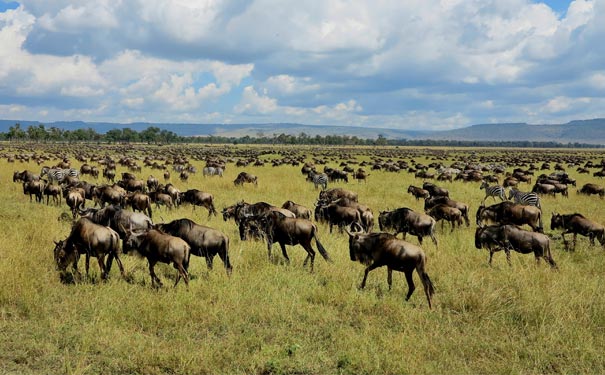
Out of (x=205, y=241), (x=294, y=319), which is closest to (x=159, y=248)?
(x=205, y=241)

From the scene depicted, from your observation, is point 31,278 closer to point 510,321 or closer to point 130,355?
point 130,355

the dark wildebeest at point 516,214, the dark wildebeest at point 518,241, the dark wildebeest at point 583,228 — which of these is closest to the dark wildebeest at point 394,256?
the dark wildebeest at point 518,241

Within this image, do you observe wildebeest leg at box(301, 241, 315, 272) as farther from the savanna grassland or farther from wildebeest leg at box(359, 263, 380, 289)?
wildebeest leg at box(359, 263, 380, 289)

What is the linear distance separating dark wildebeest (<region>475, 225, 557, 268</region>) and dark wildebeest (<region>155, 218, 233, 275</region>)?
22.3ft

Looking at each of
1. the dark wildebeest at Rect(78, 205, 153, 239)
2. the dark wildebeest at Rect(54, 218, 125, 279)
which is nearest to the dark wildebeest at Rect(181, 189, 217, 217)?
the dark wildebeest at Rect(78, 205, 153, 239)

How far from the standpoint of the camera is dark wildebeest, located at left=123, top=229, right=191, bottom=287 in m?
8.47

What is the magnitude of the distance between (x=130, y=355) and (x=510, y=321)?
6288 millimetres

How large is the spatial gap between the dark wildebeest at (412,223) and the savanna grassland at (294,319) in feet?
7.28

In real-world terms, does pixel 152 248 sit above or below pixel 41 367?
above

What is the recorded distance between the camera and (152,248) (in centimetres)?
868

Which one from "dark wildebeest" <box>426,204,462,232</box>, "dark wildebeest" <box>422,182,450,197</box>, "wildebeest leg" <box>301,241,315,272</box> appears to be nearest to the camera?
"wildebeest leg" <box>301,241,315,272</box>

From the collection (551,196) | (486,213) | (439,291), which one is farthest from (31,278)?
(551,196)

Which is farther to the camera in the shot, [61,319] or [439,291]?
[439,291]

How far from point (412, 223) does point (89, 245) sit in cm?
930
